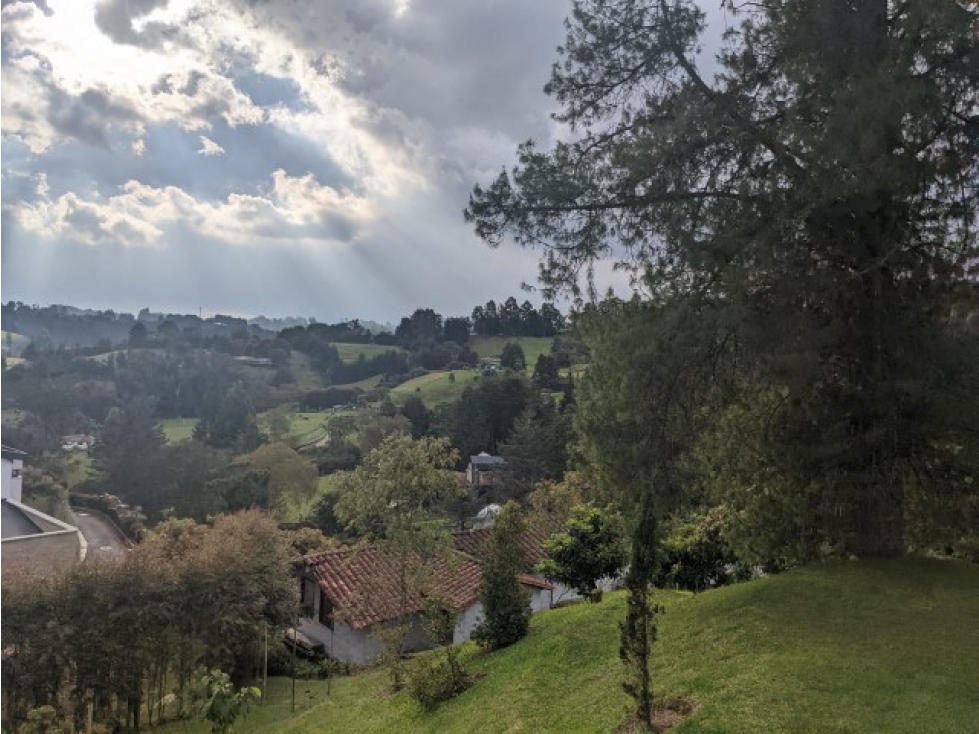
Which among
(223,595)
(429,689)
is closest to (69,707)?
(223,595)

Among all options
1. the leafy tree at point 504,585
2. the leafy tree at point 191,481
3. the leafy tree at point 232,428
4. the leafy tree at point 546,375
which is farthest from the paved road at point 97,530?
the leafy tree at point 546,375

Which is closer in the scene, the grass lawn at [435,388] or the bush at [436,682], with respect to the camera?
the bush at [436,682]

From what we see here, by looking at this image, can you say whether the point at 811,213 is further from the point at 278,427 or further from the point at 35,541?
the point at 278,427

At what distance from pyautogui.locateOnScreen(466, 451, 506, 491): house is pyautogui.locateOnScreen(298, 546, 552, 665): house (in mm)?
22424

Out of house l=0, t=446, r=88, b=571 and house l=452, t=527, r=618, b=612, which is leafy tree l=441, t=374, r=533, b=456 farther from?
house l=0, t=446, r=88, b=571

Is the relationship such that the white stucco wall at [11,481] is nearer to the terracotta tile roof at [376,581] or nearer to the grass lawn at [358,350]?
the terracotta tile roof at [376,581]

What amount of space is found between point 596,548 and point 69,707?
9109mm

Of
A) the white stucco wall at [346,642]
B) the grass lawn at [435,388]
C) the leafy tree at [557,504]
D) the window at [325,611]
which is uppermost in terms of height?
the grass lawn at [435,388]

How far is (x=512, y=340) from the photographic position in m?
92.6

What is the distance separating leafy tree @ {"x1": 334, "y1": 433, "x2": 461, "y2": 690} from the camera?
14078 mm

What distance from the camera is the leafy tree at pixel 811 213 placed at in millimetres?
8031

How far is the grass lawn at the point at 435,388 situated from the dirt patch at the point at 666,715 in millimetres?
53248

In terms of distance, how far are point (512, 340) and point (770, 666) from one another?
85739 millimetres

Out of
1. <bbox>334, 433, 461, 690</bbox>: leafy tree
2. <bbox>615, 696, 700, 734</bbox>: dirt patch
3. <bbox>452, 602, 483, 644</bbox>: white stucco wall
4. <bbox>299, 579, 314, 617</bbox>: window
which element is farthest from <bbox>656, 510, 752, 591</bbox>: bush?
<bbox>299, 579, 314, 617</bbox>: window
